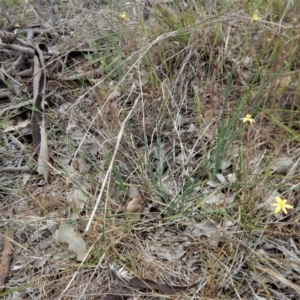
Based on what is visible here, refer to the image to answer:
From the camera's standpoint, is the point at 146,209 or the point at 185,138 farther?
the point at 185,138

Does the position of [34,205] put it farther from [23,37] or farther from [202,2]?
[202,2]

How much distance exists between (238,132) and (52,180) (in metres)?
0.68

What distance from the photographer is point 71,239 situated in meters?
1.14

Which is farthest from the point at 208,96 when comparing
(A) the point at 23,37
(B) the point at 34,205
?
(A) the point at 23,37

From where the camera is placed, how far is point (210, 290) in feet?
3.32

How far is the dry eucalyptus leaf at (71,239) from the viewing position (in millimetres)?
1114

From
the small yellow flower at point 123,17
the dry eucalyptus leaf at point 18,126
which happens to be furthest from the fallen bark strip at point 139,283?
the small yellow flower at point 123,17

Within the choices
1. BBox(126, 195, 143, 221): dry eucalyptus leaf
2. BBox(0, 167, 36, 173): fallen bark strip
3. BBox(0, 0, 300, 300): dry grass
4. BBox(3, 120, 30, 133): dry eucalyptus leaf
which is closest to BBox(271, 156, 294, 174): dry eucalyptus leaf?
BBox(0, 0, 300, 300): dry grass

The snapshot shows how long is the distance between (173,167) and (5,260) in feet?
2.06

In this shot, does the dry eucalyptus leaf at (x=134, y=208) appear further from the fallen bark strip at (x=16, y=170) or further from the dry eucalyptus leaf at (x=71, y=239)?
the fallen bark strip at (x=16, y=170)

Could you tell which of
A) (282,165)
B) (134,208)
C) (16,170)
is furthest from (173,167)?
(16,170)

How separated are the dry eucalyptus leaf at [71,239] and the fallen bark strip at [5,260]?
16cm

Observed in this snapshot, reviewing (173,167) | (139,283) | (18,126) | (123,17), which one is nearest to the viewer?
(139,283)

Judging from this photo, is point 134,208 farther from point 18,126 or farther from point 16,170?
point 18,126
